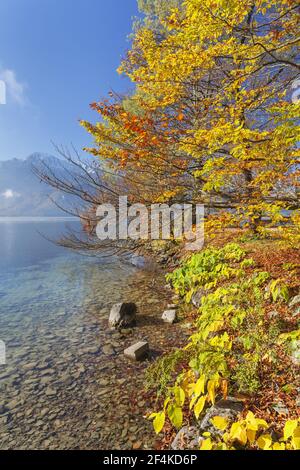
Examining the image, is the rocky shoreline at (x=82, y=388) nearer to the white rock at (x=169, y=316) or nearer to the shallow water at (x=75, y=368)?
the shallow water at (x=75, y=368)

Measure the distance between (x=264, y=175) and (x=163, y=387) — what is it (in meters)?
4.83

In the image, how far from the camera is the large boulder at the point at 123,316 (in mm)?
8633

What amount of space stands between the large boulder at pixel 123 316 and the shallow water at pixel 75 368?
0.31 metres

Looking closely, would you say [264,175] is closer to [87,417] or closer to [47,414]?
[87,417]

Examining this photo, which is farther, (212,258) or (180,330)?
(212,258)

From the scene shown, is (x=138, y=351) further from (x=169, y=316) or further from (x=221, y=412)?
(x=221, y=412)

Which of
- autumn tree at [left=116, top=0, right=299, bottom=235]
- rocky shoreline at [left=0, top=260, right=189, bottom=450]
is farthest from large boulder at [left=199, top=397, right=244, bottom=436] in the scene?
autumn tree at [left=116, top=0, right=299, bottom=235]

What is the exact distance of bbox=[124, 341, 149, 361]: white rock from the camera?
21.8ft

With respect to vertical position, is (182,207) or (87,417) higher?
(182,207)

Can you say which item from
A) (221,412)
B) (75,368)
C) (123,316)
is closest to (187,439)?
(221,412)

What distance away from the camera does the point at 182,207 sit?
8250 mm

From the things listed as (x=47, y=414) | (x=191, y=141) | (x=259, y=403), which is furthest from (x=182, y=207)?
(x=47, y=414)
